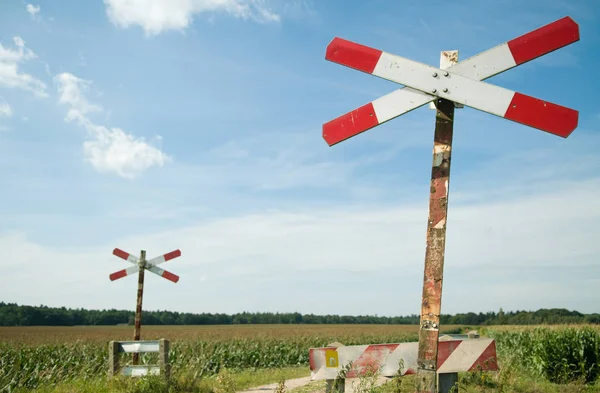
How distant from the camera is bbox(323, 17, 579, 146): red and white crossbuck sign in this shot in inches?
133

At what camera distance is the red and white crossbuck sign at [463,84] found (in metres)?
3.38

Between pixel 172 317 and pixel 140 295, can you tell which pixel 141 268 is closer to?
pixel 140 295

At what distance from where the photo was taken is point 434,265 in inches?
136

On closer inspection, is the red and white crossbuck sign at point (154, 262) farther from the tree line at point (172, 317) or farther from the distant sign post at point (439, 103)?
the tree line at point (172, 317)

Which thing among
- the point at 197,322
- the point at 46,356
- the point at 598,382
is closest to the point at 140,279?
the point at 46,356

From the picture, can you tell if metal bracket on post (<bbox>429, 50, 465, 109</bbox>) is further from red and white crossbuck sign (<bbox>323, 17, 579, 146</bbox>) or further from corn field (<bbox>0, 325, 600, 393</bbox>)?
corn field (<bbox>0, 325, 600, 393</bbox>)

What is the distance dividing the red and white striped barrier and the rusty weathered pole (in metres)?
1.07

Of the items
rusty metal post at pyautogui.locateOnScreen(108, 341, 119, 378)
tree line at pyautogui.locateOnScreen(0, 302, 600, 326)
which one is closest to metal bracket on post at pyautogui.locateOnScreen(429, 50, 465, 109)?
rusty metal post at pyautogui.locateOnScreen(108, 341, 119, 378)

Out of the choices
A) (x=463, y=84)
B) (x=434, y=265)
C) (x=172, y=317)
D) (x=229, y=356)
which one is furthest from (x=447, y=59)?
(x=172, y=317)

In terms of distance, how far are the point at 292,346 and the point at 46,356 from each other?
32.6 ft

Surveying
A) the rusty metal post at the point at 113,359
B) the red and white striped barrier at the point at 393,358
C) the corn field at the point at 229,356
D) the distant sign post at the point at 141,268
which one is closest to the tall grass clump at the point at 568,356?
the corn field at the point at 229,356

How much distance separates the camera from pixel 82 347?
17031 mm

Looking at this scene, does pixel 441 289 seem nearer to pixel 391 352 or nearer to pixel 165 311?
pixel 391 352

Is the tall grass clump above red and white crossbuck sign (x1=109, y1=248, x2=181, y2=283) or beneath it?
beneath
